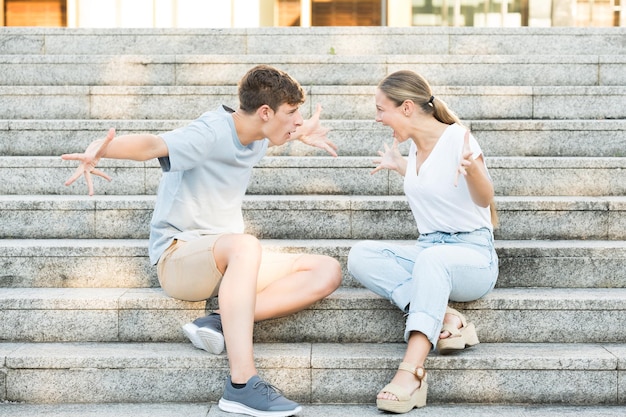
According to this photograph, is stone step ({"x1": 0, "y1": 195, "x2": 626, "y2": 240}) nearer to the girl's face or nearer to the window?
the girl's face

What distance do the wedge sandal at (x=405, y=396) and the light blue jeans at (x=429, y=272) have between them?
0.14 m

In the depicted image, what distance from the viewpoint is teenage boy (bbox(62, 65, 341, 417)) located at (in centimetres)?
333

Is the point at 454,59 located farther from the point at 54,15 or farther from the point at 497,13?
the point at 54,15

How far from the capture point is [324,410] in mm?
3430

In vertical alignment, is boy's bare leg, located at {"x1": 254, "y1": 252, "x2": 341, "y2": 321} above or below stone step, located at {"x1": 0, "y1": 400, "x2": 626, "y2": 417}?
above

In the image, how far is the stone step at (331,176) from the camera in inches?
187

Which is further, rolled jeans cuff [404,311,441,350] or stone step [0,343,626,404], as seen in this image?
stone step [0,343,626,404]

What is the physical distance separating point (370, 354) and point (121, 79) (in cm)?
343

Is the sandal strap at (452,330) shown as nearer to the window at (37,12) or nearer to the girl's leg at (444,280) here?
the girl's leg at (444,280)

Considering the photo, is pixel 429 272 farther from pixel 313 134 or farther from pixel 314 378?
pixel 313 134

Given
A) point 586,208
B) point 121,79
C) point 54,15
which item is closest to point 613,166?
point 586,208

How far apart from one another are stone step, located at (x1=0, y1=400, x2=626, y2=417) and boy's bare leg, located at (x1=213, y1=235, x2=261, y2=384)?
8.8 inches

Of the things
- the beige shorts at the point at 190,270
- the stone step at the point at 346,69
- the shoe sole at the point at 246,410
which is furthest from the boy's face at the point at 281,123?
the stone step at the point at 346,69

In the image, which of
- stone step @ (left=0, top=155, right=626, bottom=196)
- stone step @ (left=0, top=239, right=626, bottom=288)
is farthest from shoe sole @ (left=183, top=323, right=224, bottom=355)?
stone step @ (left=0, top=155, right=626, bottom=196)
